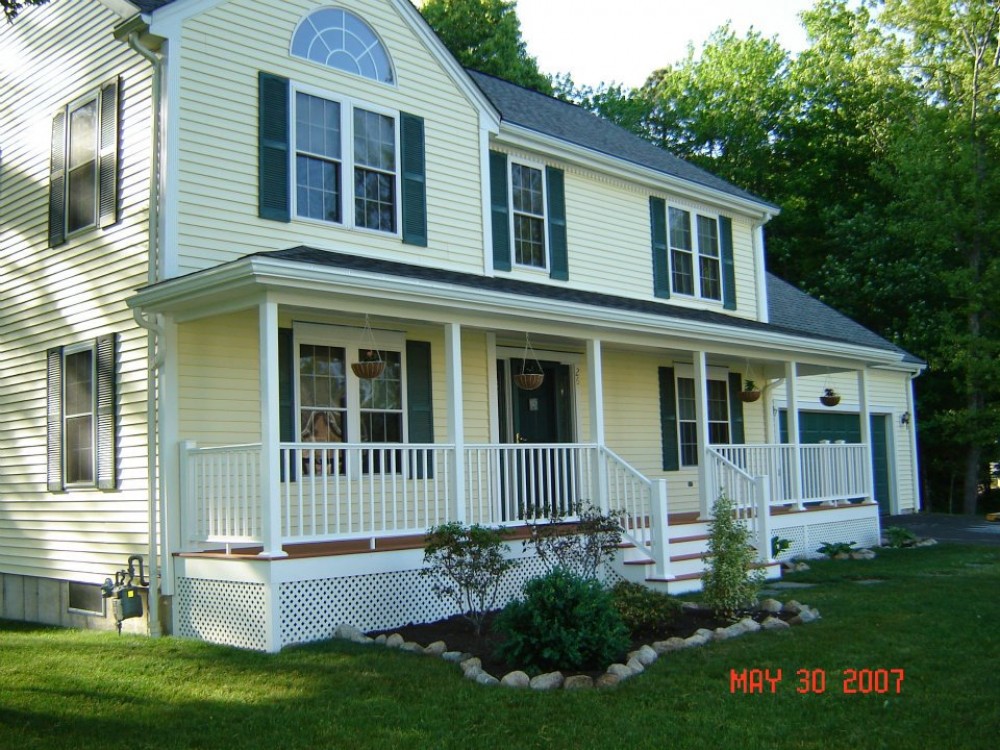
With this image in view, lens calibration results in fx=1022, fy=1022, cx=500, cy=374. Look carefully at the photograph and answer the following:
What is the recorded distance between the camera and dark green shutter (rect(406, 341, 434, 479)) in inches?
467

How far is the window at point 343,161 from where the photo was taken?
37.1 ft

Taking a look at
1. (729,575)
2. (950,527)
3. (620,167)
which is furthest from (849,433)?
(729,575)

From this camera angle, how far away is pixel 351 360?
1142 cm

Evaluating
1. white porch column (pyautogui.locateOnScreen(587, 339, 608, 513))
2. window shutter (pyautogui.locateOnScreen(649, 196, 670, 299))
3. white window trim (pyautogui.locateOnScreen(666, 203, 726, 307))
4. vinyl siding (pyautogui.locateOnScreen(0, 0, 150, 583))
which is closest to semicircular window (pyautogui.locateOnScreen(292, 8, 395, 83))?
vinyl siding (pyautogui.locateOnScreen(0, 0, 150, 583))

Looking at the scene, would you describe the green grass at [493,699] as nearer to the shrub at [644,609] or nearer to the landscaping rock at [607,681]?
the landscaping rock at [607,681]

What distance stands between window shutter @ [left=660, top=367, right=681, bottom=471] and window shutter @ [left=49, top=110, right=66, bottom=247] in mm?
8721

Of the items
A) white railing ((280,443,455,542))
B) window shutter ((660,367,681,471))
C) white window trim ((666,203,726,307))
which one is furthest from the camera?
white window trim ((666,203,726,307))

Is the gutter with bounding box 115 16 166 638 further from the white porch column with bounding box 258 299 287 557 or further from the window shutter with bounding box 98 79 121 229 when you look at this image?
the white porch column with bounding box 258 299 287 557

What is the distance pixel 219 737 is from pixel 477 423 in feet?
22.8

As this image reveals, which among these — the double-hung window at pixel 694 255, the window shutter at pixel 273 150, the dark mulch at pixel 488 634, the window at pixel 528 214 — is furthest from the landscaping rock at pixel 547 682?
the double-hung window at pixel 694 255

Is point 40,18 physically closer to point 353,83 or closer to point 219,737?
point 353,83

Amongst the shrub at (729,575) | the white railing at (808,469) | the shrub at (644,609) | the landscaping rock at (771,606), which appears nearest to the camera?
the shrub at (644,609)

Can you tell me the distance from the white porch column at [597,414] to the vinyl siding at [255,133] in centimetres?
194

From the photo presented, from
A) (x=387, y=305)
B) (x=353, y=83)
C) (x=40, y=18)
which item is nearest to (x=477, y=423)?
(x=387, y=305)
